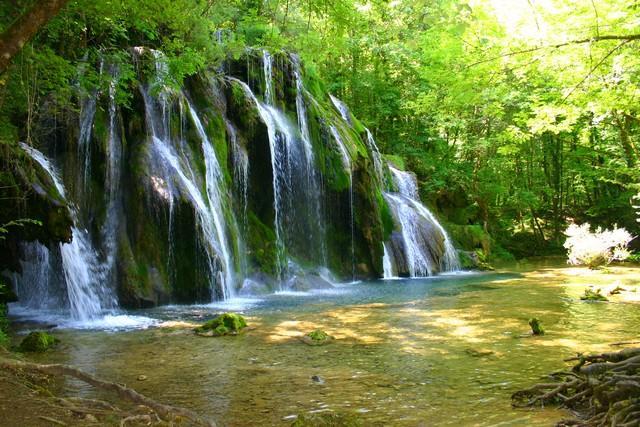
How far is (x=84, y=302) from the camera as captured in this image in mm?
9703

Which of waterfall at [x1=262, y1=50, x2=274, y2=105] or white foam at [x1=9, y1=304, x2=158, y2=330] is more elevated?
Result: waterfall at [x1=262, y1=50, x2=274, y2=105]

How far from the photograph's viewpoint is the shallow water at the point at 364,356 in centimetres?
469

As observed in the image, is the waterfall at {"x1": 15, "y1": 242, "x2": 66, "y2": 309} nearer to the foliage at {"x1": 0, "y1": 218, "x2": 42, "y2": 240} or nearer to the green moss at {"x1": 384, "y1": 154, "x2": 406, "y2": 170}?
the foliage at {"x1": 0, "y1": 218, "x2": 42, "y2": 240}

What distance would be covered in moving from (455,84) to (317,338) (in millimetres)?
3768

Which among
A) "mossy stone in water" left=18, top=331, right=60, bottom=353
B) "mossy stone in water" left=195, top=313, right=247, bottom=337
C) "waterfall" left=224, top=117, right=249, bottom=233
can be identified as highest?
"waterfall" left=224, top=117, right=249, bottom=233

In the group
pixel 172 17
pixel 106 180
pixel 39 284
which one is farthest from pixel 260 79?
pixel 172 17

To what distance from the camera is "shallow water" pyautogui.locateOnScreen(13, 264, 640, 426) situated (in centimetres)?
469

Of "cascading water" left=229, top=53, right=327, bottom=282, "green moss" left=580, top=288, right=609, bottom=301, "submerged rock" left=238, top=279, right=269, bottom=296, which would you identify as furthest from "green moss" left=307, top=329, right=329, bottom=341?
"cascading water" left=229, top=53, right=327, bottom=282

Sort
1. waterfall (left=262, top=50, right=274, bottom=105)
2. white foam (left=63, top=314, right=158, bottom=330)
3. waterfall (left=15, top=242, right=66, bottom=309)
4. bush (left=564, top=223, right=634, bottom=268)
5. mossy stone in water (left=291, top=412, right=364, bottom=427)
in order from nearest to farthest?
mossy stone in water (left=291, top=412, right=364, bottom=427)
white foam (left=63, top=314, right=158, bottom=330)
waterfall (left=15, top=242, right=66, bottom=309)
bush (left=564, top=223, right=634, bottom=268)
waterfall (left=262, top=50, right=274, bottom=105)

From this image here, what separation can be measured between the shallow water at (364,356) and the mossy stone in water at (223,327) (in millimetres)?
214

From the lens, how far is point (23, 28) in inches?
134

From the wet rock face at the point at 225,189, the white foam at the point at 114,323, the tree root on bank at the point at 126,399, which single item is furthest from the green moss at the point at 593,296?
the tree root on bank at the point at 126,399

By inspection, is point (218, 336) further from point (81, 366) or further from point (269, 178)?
point (269, 178)

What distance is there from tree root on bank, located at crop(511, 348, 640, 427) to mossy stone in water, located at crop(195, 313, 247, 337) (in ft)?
14.4
